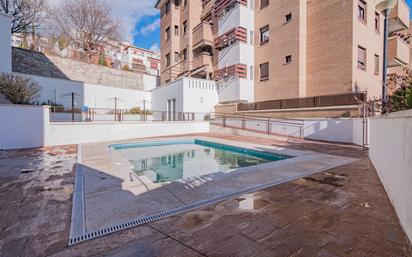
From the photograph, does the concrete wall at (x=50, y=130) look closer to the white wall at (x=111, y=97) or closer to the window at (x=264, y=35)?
the white wall at (x=111, y=97)

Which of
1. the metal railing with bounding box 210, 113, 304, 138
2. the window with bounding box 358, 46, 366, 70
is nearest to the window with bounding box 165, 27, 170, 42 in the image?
the metal railing with bounding box 210, 113, 304, 138

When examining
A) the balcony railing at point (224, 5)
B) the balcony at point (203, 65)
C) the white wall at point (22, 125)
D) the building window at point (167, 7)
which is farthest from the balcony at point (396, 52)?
the white wall at point (22, 125)

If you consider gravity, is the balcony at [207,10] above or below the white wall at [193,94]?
above

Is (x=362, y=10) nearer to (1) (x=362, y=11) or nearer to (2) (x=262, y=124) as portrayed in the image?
(1) (x=362, y=11)

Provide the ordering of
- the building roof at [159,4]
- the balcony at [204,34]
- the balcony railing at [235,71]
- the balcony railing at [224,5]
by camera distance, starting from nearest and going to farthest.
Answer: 1. the balcony railing at [235,71]
2. the balcony railing at [224,5]
3. the balcony at [204,34]
4. the building roof at [159,4]

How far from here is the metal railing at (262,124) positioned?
12.0 metres

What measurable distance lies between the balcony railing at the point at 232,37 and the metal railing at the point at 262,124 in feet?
19.0

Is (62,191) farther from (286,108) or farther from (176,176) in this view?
(286,108)

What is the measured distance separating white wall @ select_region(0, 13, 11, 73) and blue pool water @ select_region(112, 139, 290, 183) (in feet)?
26.1

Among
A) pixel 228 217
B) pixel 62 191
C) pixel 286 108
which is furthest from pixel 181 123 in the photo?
pixel 228 217

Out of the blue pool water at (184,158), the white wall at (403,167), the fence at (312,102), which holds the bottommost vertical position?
the blue pool water at (184,158)

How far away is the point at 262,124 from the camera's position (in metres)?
13.8

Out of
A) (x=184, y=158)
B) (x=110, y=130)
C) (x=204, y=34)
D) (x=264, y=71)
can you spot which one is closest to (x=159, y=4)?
(x=204, y=34)

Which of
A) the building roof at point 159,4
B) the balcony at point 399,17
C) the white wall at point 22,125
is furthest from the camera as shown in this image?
the building roof at point 159,4
